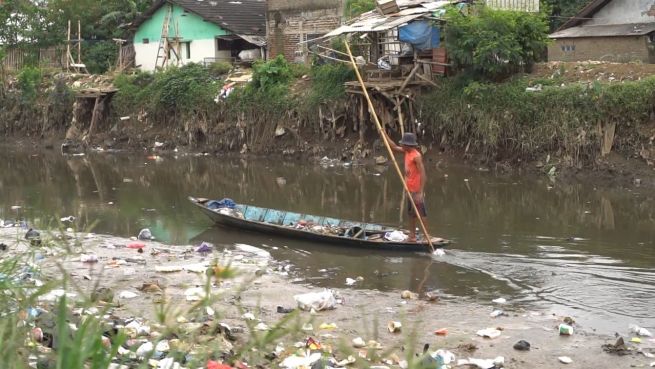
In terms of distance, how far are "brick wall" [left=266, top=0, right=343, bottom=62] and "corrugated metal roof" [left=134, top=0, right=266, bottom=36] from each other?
5.55 ft

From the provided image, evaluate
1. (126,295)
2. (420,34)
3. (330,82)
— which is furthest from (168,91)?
(126,295)

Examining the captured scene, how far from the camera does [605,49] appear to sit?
21.8m

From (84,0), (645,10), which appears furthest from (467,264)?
(84,0)

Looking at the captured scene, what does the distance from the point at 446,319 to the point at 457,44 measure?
12273 millimetres

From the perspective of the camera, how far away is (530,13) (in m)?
19.1

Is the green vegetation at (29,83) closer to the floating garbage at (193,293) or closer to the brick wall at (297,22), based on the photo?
the brick wall at (297,22)

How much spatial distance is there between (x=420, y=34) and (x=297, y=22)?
8.44m

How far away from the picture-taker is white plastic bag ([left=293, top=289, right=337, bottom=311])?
310 inches

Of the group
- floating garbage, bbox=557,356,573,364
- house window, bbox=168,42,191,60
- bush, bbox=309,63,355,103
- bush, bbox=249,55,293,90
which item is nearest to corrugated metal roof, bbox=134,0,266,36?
house window, bbox=168,42,191,60

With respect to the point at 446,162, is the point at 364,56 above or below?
above

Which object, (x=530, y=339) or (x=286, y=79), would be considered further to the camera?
(x=286, y=79)

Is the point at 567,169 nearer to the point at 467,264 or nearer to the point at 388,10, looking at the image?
the point at 388,10

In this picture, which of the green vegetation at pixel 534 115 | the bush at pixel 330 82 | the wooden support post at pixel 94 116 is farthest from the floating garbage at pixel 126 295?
the wooden support post at pixel 94 116

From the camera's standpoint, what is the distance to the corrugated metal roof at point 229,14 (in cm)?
2899
